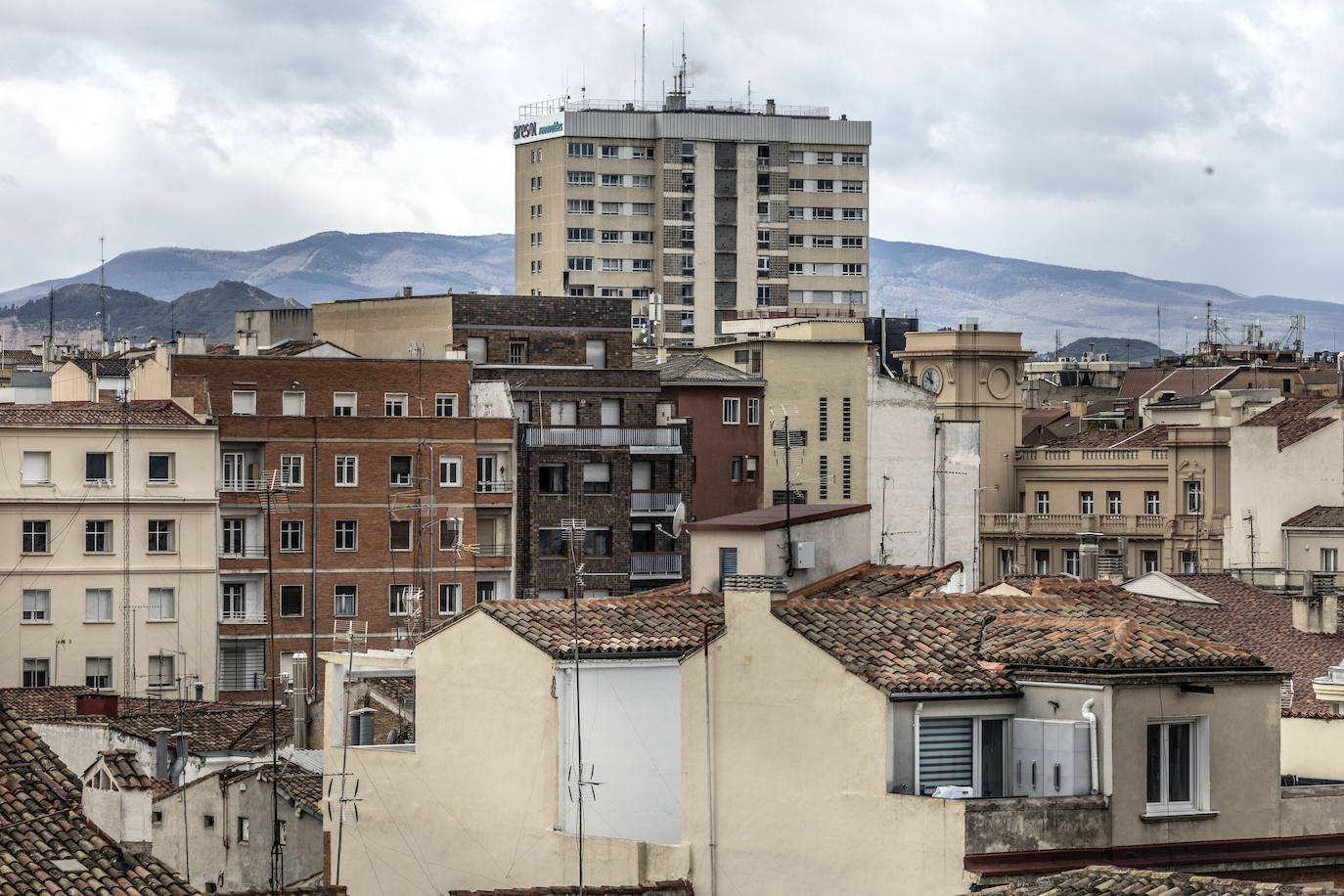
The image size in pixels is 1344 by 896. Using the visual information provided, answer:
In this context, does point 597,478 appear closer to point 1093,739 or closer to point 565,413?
point 565,413

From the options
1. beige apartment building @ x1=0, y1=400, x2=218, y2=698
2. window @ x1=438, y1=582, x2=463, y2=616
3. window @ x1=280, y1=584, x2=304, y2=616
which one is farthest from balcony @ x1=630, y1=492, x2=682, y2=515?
beige apartment building @ x1=0, y1=400, x2=218, y2=698

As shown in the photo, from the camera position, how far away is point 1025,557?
98.0m

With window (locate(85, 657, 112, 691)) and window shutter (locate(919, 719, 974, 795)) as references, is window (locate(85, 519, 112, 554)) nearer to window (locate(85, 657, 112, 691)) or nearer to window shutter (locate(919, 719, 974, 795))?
window (locate(85, 657, 112, 691))

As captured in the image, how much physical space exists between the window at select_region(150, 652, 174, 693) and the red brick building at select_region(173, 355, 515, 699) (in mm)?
1671

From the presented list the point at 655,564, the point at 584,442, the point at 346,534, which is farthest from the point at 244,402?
the point at 655,564

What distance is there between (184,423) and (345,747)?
40.5 m

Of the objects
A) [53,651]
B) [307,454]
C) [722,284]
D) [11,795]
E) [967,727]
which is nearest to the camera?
[11,795]

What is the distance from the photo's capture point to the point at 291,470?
72250mm

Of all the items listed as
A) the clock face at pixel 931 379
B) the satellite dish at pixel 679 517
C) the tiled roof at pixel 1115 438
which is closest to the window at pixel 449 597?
the satellite dish at pixel 679 517

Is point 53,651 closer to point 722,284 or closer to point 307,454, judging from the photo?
point 307,454

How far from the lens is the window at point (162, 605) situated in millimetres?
68688

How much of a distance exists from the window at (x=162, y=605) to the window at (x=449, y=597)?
25.9ft

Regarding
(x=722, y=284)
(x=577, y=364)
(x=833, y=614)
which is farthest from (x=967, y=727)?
(x=722, y=284)

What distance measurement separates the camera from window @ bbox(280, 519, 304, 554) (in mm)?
71812
